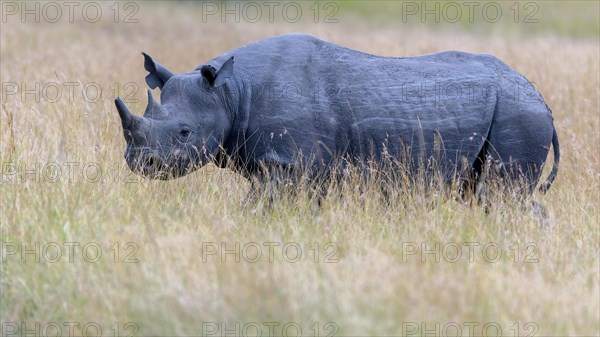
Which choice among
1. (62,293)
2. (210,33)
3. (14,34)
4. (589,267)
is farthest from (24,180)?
(210,33)

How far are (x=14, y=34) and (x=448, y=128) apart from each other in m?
9.02

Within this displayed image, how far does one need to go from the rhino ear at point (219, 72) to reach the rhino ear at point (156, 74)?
1.30 ft

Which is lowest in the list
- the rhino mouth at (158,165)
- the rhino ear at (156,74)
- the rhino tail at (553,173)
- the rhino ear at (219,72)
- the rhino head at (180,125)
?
the rhino tail at (553,173)

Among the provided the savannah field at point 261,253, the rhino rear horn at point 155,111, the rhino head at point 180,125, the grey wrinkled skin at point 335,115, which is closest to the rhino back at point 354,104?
the grey wrinkled skin at point 335,115

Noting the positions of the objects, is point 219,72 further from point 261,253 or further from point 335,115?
point 261,253

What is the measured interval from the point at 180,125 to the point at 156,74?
1.96 ft

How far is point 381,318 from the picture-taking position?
4957 millimetres

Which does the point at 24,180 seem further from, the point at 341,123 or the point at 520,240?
the point at 520,240

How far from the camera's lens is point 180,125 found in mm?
6801

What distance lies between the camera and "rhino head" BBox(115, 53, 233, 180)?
661 cm

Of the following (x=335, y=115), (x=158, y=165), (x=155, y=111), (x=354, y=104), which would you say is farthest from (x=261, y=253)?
(x=354, y=104)

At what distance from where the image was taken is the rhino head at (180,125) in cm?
661

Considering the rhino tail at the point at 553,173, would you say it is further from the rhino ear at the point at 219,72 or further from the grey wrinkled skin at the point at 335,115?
the rhino ear at the point at 219,72

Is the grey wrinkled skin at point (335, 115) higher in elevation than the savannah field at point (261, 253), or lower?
higher
